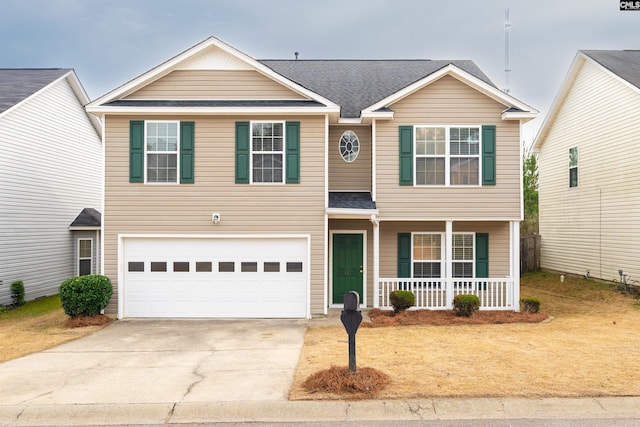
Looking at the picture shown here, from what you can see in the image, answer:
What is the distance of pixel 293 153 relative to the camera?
1304cm

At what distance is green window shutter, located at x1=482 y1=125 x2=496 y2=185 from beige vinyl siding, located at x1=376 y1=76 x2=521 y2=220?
6.3 inches

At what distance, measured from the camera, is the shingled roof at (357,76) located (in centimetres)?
1550

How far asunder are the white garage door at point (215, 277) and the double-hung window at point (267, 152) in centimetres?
172

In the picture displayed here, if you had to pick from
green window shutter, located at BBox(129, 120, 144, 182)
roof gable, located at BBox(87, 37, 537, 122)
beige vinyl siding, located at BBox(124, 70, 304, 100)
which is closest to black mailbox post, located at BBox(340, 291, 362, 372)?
roof gable, located at BBox(87, 37, 537, 122)

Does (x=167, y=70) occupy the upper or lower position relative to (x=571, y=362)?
upper

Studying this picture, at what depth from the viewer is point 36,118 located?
55.7ft

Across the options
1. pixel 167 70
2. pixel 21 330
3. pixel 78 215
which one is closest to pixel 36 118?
pixel 78 215

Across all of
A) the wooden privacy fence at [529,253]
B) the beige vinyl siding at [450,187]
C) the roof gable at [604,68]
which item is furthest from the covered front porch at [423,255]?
the wooden privacy fence at [529,253]

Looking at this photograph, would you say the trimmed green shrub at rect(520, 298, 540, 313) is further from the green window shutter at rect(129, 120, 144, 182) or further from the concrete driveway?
the green window shutter at rect(129, 120, 144, 182)

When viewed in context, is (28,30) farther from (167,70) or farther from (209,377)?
(209,377)

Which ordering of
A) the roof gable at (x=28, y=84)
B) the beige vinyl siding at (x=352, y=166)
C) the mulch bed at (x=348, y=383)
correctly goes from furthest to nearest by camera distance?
the roof gable at (x=28, y=84)
the beige vinyl siding at (x=352, y=166)
the mulch bed at (x=348, y=383)

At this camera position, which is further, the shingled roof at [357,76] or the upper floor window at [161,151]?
the shingled roof at [357,76]

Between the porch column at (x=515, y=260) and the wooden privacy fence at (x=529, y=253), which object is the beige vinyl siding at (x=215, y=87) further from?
the wooden privacy fence at (x=529, y=253)

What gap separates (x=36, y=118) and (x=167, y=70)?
6.93 metres
